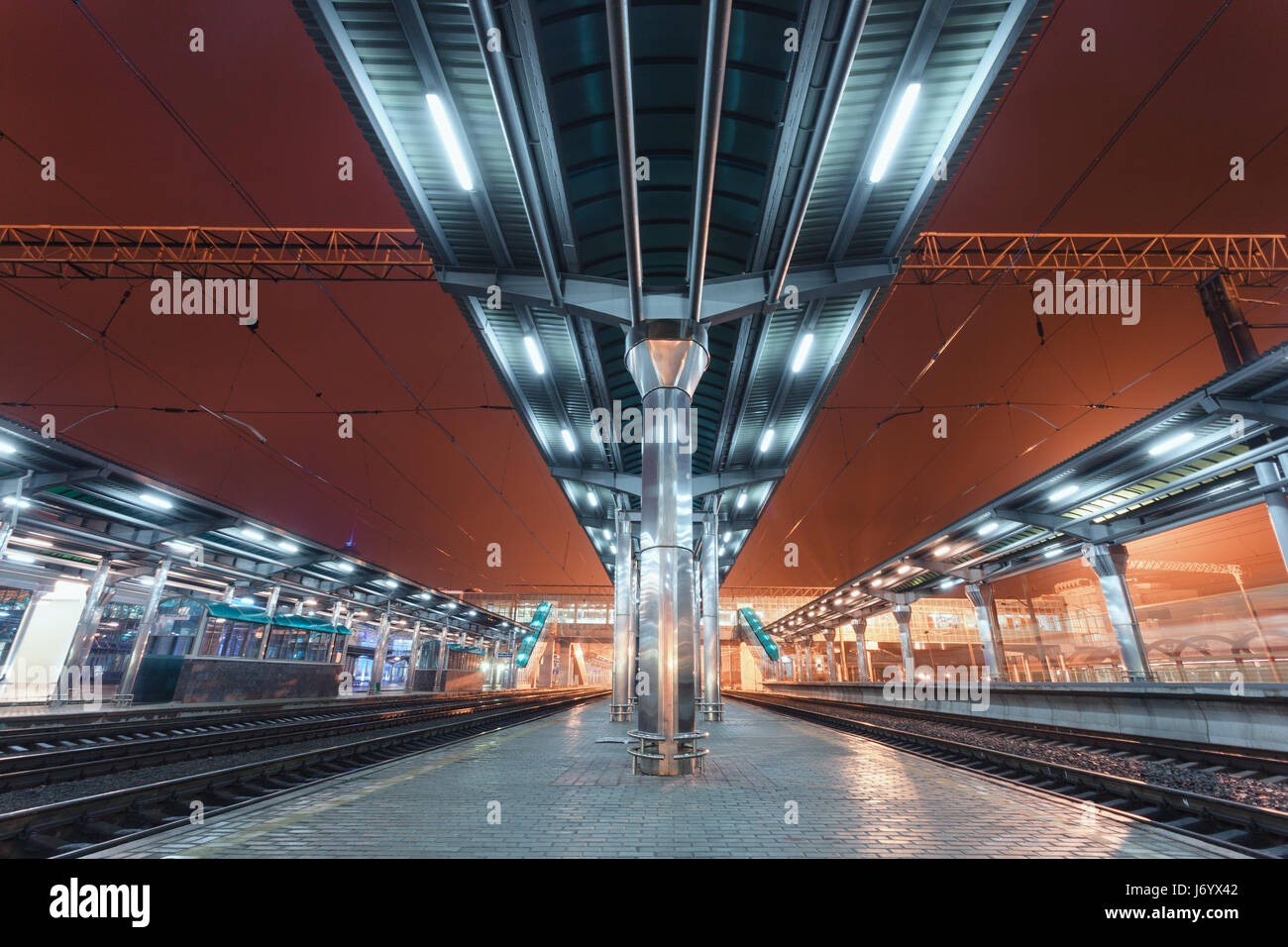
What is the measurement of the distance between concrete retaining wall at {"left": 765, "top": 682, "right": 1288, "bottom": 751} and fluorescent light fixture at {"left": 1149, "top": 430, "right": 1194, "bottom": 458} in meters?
5.85

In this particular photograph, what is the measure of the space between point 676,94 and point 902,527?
3219 centimetres

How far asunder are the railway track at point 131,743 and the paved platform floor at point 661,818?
16.4ft

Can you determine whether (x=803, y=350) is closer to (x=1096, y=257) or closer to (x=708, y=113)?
(x=708, y=113)

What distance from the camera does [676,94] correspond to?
9.38 m

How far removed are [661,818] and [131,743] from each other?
11834 millimetres

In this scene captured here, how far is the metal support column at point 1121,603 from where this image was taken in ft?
61.3

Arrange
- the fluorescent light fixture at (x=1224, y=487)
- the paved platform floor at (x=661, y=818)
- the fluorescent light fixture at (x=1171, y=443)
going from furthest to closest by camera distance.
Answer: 1. the fluorescent light fixture at (x=1224, y=487)
2. the fluorescent light fixture at (x=1171, y=443)
3. the paved platform floor at (x=661, y=818)

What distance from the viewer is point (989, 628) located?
26.7m

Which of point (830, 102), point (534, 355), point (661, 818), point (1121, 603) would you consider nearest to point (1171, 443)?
point (1121, 603)

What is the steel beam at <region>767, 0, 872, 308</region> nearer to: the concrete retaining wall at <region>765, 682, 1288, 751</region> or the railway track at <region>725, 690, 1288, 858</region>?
the railway track at <region>725, 690, 1288, 858</region>

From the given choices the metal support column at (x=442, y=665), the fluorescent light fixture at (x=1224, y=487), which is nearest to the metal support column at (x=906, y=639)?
the fluorescent light fixture at (x=1224, y=487)

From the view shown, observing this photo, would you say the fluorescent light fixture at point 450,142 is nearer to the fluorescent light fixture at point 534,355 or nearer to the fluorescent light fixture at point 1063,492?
the fluorescent light fixture at point 534,355
